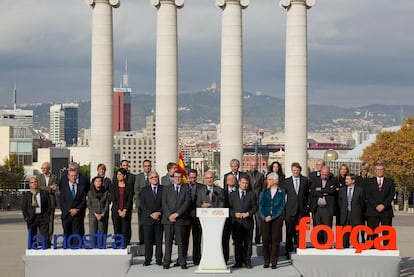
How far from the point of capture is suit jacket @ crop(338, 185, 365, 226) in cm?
3941

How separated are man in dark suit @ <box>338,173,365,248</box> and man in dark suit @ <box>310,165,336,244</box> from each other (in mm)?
472

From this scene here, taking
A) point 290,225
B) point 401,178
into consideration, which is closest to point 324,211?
point 290,225

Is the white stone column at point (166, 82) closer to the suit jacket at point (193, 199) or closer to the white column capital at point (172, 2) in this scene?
the white column capital at point (172, 2)

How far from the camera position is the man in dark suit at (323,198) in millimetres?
39844

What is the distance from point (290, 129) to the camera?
68125 millimetres

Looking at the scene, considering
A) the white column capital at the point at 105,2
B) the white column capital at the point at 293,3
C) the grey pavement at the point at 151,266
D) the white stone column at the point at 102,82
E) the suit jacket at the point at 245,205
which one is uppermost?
the white column capital at the point at 105,2

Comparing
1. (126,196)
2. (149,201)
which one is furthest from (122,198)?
(149,201)

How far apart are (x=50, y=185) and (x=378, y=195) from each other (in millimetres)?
15317

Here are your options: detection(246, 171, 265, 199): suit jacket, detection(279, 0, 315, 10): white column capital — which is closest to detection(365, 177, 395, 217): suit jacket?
detection(246, 171, 265, 199): suit jacket

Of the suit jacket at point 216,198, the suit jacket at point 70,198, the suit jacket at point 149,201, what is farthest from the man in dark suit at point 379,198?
the suit jacket at point 70,198

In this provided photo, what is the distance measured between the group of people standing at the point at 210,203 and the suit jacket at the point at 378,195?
5cm

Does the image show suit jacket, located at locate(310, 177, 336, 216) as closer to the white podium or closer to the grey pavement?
the grey pavement

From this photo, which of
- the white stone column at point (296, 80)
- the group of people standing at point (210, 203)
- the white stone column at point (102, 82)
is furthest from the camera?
the white stone column at point (102, 82)

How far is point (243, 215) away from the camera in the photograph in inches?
1463
